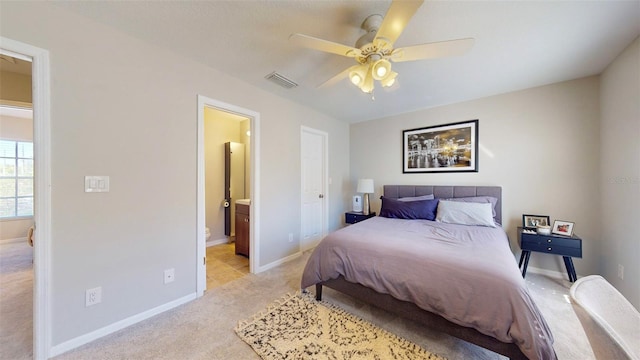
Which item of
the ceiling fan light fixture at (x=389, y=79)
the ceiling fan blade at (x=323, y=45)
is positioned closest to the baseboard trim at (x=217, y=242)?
the ceiling fan blade at (x=323, y=45)

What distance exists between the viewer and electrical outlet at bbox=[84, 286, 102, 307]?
1.69 meters

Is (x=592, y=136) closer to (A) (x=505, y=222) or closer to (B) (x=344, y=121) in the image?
(A) (x=505, y=222)

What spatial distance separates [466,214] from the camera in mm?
2805

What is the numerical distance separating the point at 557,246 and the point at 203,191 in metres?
3.99

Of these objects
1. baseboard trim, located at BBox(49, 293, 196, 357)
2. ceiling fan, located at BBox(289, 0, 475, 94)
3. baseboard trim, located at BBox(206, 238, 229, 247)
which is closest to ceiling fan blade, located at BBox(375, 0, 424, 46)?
ceiling fan, located at BBox(289, 0, 475, 94)

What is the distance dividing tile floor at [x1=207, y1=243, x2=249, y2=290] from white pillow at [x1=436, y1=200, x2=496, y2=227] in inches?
110

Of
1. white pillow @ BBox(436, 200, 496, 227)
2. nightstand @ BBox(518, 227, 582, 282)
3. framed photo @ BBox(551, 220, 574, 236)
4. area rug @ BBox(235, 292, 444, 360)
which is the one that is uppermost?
white pillow @ BBox(436, 200, 496, 227)

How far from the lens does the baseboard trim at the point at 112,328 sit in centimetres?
157

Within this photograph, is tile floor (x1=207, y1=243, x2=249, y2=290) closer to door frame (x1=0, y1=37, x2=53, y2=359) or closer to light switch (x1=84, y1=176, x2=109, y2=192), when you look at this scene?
door frame (x1=0, y1=37, x2=53, y2=359)

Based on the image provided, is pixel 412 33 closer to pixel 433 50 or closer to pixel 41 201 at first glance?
pixel 433 50

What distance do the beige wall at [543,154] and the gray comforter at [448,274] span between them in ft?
3.56

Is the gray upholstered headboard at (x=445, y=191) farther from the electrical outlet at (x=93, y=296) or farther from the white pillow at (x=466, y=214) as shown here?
the electrical outlet at (x=93, y=296)

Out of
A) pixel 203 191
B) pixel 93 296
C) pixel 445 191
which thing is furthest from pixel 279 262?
pixel 445 191

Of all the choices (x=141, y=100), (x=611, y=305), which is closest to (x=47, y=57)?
(x=141, y=100)
